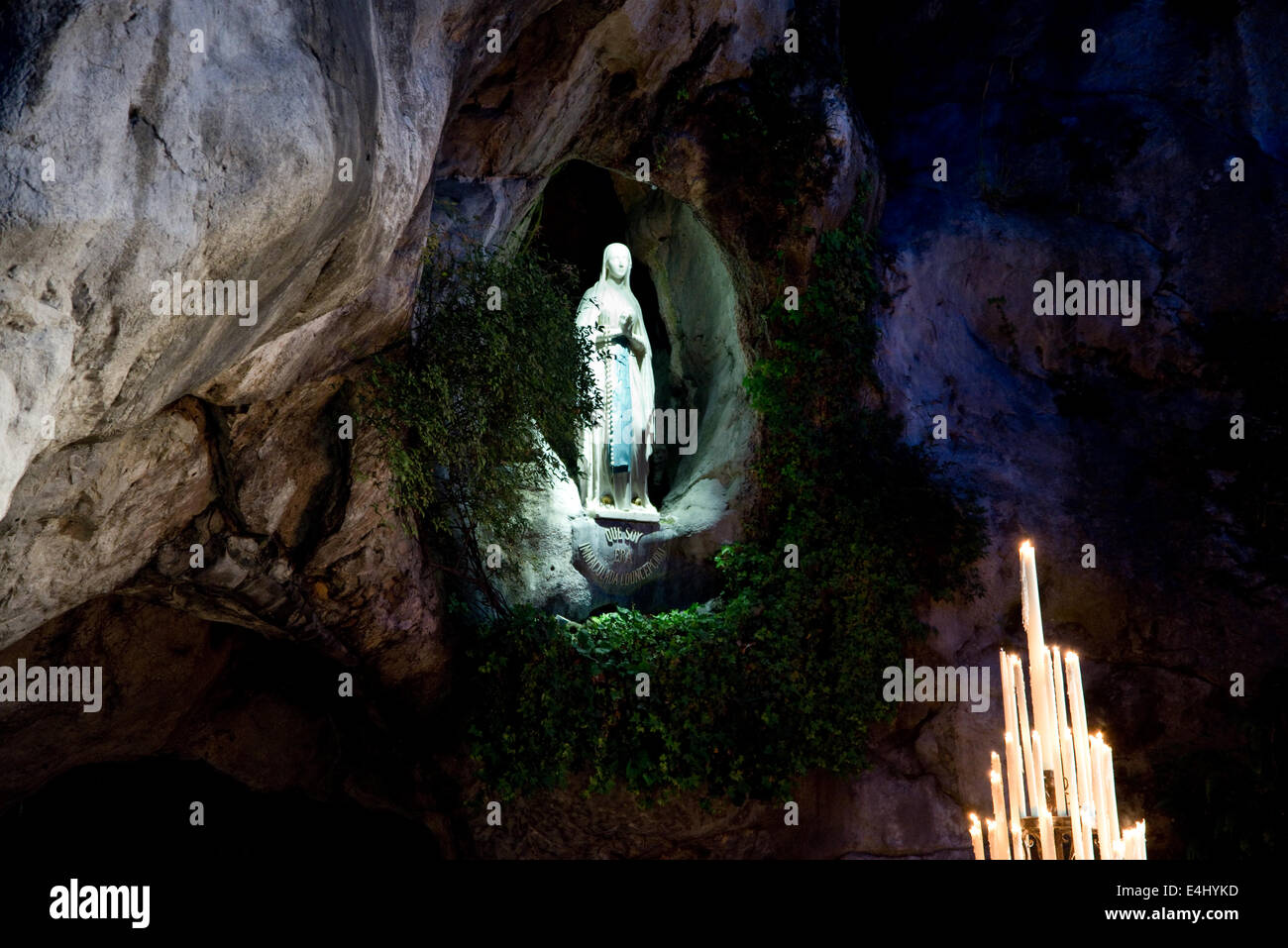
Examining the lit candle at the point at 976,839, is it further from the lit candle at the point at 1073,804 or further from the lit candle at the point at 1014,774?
the lit candle at the point at 1073,804

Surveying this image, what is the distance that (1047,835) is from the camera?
145 inches

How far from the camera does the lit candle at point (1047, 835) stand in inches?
145

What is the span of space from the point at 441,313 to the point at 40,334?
12.3 feet

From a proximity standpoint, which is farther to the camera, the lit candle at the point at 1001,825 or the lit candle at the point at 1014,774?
the lit candle at the point at 1001,825

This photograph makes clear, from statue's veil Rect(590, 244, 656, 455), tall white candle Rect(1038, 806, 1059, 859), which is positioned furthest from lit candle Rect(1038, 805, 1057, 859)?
statue's veil Rect(590, 244, 656, 455)

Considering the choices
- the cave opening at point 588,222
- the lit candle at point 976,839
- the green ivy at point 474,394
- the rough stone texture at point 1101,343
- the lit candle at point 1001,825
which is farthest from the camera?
the cave opening at point 588,222

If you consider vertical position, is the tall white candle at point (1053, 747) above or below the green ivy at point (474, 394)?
below

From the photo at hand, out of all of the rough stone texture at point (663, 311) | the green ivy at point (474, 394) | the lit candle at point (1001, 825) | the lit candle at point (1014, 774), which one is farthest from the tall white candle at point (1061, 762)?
the green ivy at point (474, 394)

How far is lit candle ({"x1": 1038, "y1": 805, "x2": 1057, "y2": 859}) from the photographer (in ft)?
12.1

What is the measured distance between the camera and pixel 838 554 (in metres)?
8.91

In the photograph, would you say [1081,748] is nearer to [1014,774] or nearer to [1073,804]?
[1073,804]

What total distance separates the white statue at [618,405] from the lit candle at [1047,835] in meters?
6.04

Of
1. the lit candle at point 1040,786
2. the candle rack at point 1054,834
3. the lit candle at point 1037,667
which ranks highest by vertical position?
the lit candle at point 1037,667

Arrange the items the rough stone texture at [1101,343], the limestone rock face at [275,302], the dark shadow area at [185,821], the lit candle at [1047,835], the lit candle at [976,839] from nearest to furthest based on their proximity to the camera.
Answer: the limestone rock face at [275,302], the lit candle at [1047,835], the lit candle at [976,839], the rough stone texture at [1101,343], the dark shadow area at [185,821]
